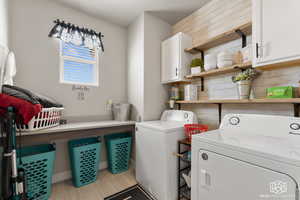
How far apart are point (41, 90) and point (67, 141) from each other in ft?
2.84

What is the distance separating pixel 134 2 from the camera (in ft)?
6.38

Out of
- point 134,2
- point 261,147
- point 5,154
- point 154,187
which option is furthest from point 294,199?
point 134,2

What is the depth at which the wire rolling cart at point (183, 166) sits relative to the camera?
58.6 inches

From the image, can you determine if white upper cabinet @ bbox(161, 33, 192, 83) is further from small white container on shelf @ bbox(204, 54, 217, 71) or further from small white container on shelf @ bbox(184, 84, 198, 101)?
small white container on shelf @ bbox(204, 54, 217, 71)

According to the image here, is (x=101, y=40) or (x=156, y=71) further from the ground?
(x=101, y=40)

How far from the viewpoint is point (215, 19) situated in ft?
5.99

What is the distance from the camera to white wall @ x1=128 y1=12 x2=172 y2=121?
215 cm

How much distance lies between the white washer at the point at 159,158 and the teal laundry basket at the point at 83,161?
692 mm

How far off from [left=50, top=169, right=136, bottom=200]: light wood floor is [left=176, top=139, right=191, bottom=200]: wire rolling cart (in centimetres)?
73

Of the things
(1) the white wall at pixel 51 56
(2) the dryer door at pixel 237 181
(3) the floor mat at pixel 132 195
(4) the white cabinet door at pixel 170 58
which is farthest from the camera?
(4) the white cabinet door at pixel 170 58

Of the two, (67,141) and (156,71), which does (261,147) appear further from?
(67,141)

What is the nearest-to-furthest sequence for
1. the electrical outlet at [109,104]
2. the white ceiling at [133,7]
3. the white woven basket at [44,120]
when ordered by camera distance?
the white woven basket at [44,120], the white ceiling at [133,7], the electrical outlet at [109,104]

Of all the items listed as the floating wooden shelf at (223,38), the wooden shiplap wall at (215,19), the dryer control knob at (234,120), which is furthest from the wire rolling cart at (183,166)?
the wooden shiplap wall at (215,19)

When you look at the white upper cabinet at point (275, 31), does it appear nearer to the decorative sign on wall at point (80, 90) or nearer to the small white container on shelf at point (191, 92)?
the small white container on shelf at point (191, 92)
